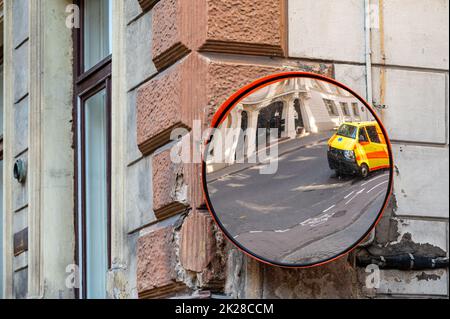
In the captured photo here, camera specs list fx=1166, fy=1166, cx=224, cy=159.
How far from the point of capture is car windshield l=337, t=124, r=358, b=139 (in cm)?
547

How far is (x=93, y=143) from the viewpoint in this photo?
26.1ft

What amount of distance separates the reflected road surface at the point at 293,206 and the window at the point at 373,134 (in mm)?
211

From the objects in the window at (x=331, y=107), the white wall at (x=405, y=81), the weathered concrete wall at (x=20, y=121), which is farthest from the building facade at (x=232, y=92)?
the weathered concrete wall at (x=20, y=121)

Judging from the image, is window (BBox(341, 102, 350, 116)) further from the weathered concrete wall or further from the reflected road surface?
the weathered concrete wall

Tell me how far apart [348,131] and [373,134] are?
139 mm

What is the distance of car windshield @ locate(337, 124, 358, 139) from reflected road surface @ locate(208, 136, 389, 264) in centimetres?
8

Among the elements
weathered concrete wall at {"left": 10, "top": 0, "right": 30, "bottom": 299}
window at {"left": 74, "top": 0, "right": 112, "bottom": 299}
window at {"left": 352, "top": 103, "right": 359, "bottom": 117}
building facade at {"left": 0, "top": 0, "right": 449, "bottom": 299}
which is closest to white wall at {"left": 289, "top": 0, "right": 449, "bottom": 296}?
building facade at {"left": 0, "top": 0, "right": 449, "bottom": 299}

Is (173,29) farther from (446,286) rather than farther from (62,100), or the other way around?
(62,100)

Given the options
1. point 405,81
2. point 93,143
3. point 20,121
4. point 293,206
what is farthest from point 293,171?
point 20,121

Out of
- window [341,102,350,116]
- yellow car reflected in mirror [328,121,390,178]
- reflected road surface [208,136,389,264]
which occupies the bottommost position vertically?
reflected road surface [208,136,389,264]

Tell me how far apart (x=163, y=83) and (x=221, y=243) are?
99cm

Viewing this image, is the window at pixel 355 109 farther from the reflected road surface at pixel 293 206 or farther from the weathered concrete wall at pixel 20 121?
the weathered concrete wall at pixel 20 121

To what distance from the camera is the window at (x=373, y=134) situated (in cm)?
551
